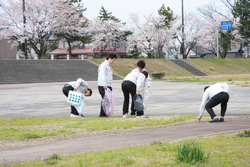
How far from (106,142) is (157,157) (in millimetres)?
1530

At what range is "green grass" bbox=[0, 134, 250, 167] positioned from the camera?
3.57m

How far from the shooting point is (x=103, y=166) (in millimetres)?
3543

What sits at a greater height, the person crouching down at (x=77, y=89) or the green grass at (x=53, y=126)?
the person crouching down at (x=77, y=89)

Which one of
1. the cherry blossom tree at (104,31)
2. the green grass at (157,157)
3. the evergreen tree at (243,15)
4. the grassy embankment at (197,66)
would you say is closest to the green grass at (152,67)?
the grassy embankment at (197,66)

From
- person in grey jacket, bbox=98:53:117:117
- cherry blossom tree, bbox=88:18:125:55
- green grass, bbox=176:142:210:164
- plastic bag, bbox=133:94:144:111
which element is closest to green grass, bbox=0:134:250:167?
green grass, bbox=176:142:210:164

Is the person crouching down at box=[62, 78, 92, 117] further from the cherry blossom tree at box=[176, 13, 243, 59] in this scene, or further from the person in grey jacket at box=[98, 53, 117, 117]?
the cherry blossom tree at box=[176, 13, 243, 59]

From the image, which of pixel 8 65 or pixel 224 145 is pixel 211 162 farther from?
pixel 8 65

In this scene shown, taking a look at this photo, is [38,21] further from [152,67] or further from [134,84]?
[134,84]

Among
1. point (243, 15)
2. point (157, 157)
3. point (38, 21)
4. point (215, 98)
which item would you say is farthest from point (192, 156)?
point (243, 15)

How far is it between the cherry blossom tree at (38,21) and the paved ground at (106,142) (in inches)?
1499

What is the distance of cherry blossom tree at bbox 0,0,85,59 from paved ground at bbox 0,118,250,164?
125 feet

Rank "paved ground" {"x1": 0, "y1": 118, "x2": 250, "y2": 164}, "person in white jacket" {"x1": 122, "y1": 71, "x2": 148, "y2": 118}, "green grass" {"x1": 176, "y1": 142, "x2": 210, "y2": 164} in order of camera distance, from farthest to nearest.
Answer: "person in white jacket" {"x1": 122, "y1": 71, "x2": 148, "y2": 118} → "paved ground" {"x1": 0, "y1": 118, "x2": 250, "y2": 164} → "green grass" {"x1": 176, "y1": 142, "x2": 210, "y2": 164}

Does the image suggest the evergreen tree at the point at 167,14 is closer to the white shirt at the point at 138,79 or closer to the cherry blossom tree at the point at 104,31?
the cherry blossom tree at the point at 104,31

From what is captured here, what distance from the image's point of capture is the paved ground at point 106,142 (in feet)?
14.6
